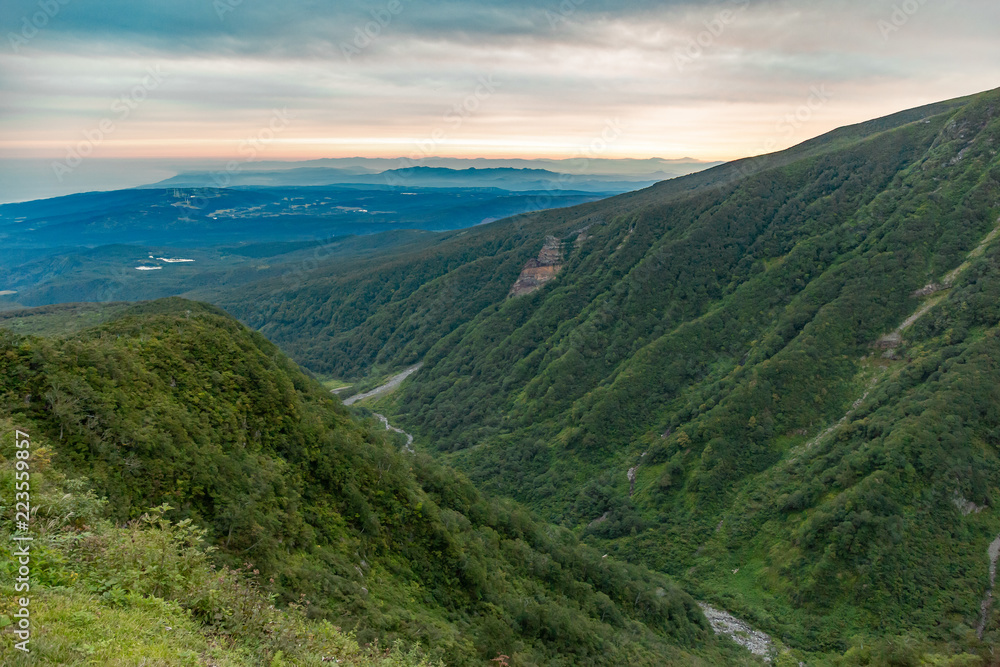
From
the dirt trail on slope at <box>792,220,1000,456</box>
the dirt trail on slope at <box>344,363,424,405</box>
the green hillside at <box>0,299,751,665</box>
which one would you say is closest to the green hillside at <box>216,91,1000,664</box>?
the dirt trail on slope at <box>792,220,1000,456</box>

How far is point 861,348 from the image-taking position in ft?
323

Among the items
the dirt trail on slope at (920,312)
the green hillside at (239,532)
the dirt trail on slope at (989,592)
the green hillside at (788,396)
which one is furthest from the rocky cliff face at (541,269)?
the green hillside at (239,532)

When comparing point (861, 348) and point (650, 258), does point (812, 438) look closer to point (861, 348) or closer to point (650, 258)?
point (861, 348)

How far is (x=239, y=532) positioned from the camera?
21.2 metres

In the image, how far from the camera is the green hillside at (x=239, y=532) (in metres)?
12.2

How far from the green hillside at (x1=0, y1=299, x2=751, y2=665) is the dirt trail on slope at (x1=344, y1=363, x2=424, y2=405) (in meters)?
129

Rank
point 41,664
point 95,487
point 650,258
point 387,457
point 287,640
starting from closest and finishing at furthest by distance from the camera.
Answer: point 41,664
point 287,640
point 95,487
point 387,457
point 650,258

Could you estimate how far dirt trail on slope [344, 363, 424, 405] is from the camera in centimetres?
17088

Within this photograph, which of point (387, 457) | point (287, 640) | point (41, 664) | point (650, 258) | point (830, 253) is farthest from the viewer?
point (650, 258)

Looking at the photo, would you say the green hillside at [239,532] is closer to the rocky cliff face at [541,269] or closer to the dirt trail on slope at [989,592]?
the dirt trail on slope at [989,592]

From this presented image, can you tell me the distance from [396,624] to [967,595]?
2965 inches

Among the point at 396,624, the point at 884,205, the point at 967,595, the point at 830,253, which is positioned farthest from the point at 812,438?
the point at 396,624

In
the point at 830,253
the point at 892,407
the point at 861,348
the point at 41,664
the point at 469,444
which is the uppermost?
the point at 830,253

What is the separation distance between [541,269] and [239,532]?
164 meters
